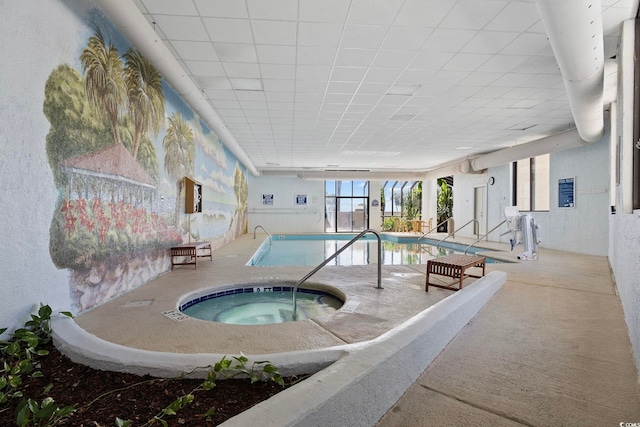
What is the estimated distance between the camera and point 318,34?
144 inches

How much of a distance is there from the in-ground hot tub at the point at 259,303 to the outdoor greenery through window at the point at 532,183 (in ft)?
25.0

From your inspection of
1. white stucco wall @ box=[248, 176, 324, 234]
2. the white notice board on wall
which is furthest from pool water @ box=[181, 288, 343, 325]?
white stucco wall @ box=[248, 176, 324, 234]

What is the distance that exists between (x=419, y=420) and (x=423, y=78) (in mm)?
4555

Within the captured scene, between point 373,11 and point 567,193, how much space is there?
23.5 ft

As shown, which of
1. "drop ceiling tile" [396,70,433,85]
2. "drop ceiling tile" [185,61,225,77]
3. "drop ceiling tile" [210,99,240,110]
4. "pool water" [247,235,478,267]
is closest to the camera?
"drop ceiling tile" [185,61,225,77]

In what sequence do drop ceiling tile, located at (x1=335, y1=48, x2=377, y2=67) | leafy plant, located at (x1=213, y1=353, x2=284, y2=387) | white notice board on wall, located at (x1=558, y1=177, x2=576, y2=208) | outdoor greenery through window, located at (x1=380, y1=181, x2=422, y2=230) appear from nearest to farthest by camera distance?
1. leafy plant, located at (x1=213, y1=353, x2=284, y2=387)
2. drop ceiling tile, located at (x1=335, y1=48, x2=377, y2=67)
3. white notice board on wall, located at (x1=558, y1=177, x2=576, y2=208)
4. outdoor greenery through window, located at (x1=380, y1=181, x2=422, y2=230)

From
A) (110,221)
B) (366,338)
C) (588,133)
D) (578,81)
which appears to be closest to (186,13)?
(110,221)

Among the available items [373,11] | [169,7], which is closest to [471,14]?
[373,11]

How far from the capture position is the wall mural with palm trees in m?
2.58

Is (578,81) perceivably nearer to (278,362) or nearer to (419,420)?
(419,420)

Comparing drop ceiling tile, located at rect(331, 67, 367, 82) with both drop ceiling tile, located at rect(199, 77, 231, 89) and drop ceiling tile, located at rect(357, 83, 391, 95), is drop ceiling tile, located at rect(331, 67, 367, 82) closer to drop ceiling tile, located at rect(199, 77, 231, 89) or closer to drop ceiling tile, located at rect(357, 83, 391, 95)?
drop ceiling tile, located at rect(357, 83, 391, 95)

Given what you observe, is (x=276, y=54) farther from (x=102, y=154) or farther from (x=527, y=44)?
(x=527, y=44)

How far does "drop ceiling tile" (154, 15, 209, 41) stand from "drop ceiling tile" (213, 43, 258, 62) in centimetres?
23

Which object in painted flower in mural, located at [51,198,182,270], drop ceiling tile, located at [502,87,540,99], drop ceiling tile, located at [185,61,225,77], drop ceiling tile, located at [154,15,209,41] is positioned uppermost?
drop ceiling tile, located at [502,87,540,99]
